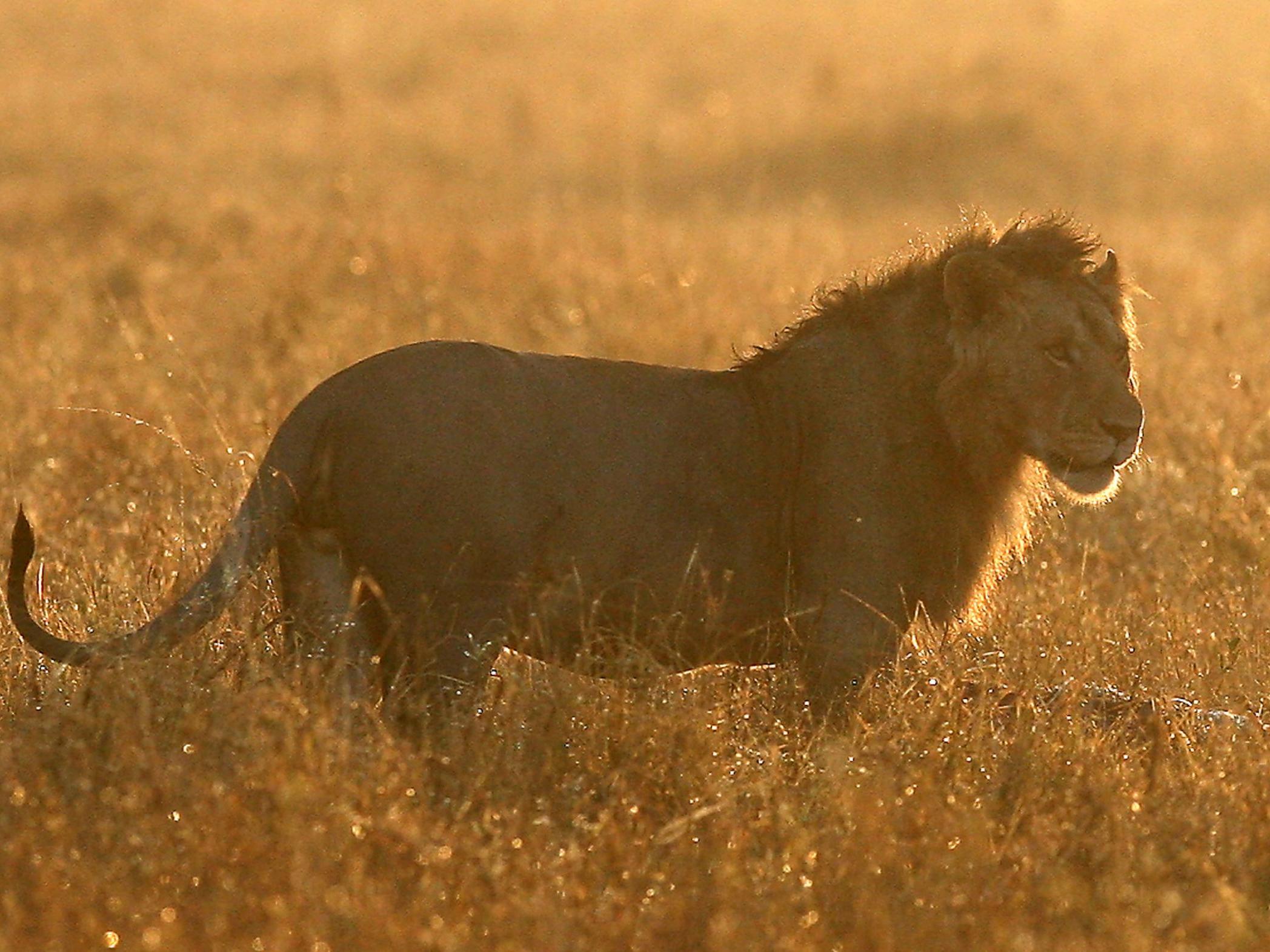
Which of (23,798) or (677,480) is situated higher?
(677,480)

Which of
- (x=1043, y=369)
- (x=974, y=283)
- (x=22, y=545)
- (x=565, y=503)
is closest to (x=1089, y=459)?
(x=1043, y=369)

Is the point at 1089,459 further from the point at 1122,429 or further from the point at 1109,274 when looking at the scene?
the point at 1109,274

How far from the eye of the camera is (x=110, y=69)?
21156mm

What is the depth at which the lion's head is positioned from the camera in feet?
15.6

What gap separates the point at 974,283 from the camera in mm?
4789

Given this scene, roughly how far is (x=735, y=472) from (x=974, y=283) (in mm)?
693

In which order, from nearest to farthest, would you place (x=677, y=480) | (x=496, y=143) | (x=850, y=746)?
(x=850, y=746) < (x=677, y=480) < (x=496, y=143)

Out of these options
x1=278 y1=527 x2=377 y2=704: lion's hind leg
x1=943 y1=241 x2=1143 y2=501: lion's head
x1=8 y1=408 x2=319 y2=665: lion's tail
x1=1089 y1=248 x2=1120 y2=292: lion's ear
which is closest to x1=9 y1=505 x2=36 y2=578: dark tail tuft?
x1=8 y1=408 x2=319 y2=665: lion's tail

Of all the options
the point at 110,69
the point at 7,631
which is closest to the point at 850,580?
the point at 7,631

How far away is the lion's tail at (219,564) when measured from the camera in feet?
13.5

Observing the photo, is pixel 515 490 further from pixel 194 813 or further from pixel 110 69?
pixel 110 69

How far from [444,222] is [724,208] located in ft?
11.0

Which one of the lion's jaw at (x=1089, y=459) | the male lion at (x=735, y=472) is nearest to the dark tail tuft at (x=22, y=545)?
the male lion at (x=735, y=472)

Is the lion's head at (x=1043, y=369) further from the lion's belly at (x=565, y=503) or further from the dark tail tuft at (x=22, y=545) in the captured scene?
the dark tail tuft at (x=22, y=545)
